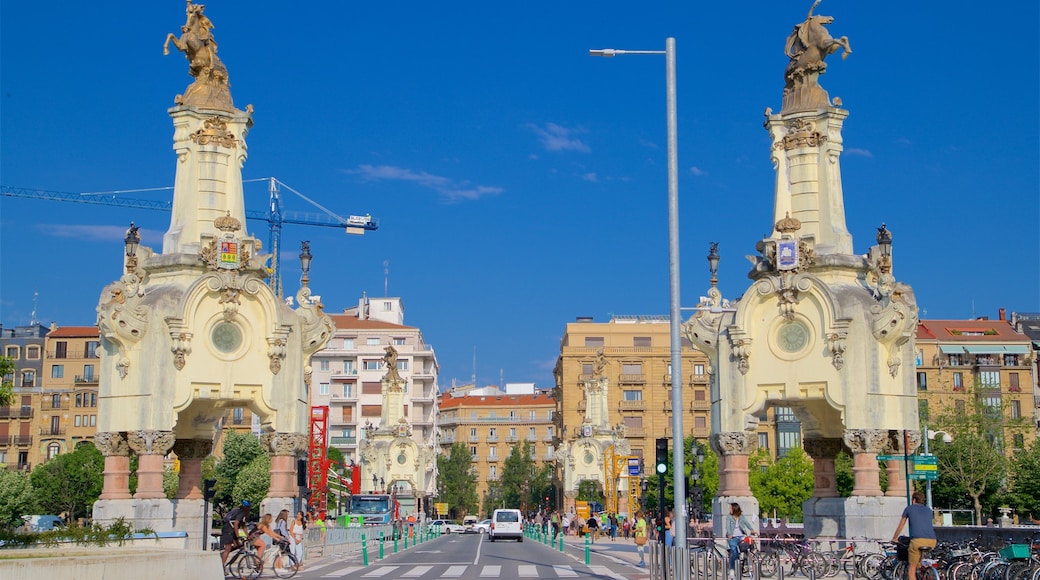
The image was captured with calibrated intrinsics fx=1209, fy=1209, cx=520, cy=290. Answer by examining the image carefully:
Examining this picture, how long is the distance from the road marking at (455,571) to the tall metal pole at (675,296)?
354 inches

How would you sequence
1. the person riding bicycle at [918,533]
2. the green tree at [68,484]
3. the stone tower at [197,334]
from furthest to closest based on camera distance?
the green tree at [68,484] < the stone tower at [197,334] < the person riding bicycle at [918,533]

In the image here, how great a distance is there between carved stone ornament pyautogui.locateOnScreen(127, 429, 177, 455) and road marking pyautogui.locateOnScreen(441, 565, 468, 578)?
9.03 metres

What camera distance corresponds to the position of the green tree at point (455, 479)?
438 ft

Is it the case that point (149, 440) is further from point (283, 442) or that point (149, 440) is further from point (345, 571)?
point (345, 571)

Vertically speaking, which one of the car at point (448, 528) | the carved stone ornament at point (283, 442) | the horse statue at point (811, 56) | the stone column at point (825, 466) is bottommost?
the car at point (448, 528)

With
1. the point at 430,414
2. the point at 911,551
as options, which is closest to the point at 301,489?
the point at 911,551

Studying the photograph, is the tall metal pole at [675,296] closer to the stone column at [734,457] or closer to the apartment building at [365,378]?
the stone column at [734,457]

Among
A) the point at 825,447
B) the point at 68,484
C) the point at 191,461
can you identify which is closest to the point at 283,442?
the point at 191,461

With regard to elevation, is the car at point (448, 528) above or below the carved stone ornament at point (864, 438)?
below

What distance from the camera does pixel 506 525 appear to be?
62.2 m

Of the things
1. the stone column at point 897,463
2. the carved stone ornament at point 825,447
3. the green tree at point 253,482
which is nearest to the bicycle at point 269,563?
the carved stone ornament at point 825,447

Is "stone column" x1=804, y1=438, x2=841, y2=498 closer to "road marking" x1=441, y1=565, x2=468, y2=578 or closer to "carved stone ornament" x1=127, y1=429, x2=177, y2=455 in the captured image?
"road marking" x1=441, y1=565, x2=468, y2=578

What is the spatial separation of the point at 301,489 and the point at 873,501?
1678cm

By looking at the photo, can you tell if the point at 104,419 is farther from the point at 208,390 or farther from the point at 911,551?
the point at 911,551
